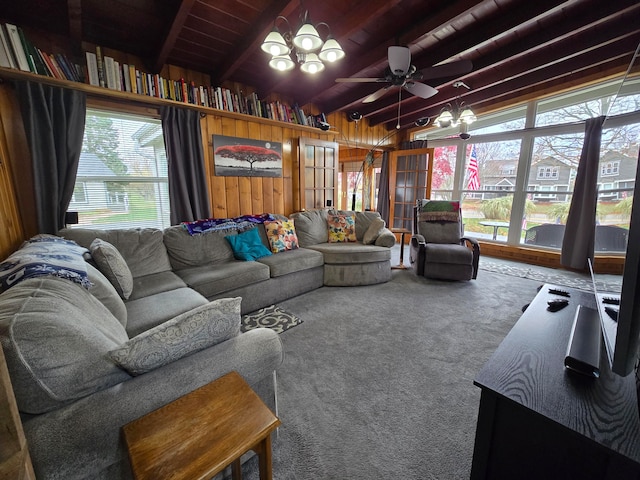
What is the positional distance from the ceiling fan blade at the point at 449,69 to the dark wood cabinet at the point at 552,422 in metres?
2.40

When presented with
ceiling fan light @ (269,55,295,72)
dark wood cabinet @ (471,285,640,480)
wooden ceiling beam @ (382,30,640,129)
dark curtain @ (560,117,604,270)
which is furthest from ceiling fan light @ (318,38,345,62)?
dark curtain @ (560,117,604,270)

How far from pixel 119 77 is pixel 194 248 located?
168 centimetres

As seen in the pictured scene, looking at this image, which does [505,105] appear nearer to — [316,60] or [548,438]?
[316,60]

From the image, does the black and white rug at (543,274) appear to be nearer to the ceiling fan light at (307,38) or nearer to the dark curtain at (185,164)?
the ceiling fan light at (307,38)

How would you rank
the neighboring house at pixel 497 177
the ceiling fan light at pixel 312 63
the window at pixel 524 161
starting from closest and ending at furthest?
the ceiling fan light at pixel 312 63 < the window at pixel 524 161 < the neighboring house at pixel 497 177

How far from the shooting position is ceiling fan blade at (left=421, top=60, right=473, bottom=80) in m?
2.36

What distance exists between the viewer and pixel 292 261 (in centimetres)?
289

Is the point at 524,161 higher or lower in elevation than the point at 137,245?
higher

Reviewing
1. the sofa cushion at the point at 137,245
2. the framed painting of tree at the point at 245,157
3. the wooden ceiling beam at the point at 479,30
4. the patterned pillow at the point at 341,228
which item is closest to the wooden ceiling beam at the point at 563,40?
the wooden ceiling beam at the point at 479,30

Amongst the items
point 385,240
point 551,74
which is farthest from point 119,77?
point 551,74

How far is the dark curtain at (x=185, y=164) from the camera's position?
9.27 ft

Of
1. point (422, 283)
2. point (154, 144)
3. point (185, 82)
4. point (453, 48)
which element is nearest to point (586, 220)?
point (422, 283)

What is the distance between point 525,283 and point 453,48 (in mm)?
2966

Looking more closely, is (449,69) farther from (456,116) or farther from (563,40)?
(563,40)
